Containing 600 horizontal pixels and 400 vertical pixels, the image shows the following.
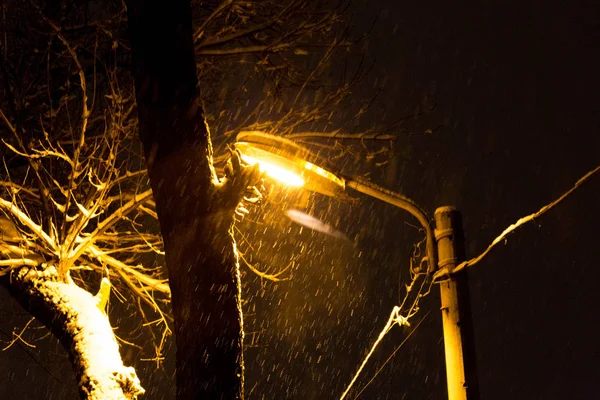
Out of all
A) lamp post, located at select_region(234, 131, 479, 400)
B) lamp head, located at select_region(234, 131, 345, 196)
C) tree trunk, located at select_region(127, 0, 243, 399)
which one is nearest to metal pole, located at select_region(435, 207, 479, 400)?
lamp post, located at select_region(234, 131, 479, 400)

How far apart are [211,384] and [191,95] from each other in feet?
6.31

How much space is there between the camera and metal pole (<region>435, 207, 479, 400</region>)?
12.5 ft

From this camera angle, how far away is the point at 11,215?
580 centimetres

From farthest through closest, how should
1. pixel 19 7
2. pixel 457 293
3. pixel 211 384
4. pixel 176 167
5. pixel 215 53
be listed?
pixel 215 53
pixel 19 7
pixel 457 293
pixel 176 167
pixel 211 384

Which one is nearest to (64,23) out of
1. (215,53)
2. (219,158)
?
(215,53)

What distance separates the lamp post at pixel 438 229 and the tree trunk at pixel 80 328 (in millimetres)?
2327

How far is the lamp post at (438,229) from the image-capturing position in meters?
3.86

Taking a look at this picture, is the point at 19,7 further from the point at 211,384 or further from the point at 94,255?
the point at 211,384

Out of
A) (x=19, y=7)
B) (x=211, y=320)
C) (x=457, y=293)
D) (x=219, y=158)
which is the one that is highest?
(x=19, y=7)

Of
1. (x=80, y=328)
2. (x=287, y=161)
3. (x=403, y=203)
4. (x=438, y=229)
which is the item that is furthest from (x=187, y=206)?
(x=80, y=328)

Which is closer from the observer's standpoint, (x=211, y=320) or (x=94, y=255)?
(x=211, y=320)

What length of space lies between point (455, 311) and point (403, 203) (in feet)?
3.13

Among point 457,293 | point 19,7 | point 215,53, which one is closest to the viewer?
point 457,293

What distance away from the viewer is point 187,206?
3.60 metres
